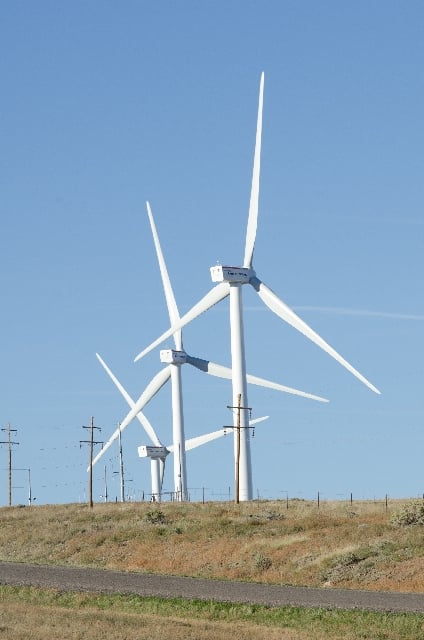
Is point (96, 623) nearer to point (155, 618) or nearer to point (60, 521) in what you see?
point (155, 618)

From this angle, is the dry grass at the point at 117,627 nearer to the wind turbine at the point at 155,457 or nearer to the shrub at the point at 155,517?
the shrub at the point at 155,517

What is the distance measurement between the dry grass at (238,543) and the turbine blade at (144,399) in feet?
75.9

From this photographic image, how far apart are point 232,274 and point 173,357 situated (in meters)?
22.4

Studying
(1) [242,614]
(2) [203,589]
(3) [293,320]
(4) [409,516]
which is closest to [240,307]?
(3) [293,320]

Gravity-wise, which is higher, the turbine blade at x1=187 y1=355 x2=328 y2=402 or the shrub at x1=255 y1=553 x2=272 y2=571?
the turbine blade at x1=187 y1=355 x2=328 y2=402

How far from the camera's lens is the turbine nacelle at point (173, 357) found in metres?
122

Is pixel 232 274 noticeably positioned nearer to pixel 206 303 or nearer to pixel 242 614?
pixel 206 303

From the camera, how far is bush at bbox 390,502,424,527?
195ft

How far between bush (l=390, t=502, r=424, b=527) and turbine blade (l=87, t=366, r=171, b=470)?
56.4m

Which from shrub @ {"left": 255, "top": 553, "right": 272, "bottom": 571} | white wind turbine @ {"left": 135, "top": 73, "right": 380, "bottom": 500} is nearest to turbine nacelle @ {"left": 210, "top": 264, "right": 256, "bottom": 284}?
white wind turbine @ {"left": 135, "top": 73, "right": 380, "bottom": 500}

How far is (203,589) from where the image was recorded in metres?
38.4

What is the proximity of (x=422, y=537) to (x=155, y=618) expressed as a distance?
80.3ft

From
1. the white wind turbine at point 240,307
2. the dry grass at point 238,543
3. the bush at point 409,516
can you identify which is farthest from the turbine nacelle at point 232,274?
the bush at point 409,516

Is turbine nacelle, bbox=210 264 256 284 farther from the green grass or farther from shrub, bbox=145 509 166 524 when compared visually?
the green grass
